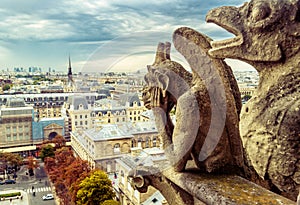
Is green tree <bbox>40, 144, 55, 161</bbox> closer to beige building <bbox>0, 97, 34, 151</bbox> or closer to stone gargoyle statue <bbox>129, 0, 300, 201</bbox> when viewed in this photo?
beige building <bbox>0, 97, 34, 151</bbox>

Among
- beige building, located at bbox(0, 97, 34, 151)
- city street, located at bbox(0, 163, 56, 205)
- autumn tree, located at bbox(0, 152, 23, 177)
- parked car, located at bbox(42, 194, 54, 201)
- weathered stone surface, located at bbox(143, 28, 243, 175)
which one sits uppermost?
weathered stone surface, located at bbox(143, 28, 243, 175)

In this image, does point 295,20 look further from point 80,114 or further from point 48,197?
point 80,114

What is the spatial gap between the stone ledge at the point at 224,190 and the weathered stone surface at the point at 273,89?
0.15m

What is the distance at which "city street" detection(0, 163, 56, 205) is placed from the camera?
22.9 metres

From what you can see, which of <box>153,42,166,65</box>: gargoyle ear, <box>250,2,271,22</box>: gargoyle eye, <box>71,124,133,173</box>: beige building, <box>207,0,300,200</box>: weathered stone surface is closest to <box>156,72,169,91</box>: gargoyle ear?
<box>153,42,166,65</box>: gargoyle ear

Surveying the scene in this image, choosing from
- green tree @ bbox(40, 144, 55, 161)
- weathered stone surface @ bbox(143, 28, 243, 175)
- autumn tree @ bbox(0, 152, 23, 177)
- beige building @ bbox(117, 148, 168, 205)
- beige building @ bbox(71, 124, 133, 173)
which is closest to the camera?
weathered stone surface @ bbox(143, 28, 243, 175)

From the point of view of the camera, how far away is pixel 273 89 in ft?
7.13

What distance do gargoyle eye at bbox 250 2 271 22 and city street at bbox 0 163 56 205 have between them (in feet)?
72.4

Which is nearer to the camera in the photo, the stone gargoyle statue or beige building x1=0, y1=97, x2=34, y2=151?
the stone gargoyle statue

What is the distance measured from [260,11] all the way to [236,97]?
0.96 m

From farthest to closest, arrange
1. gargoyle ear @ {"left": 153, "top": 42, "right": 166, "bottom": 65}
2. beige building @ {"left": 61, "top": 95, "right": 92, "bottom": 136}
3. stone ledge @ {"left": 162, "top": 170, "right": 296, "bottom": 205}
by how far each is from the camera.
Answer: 1. beige building @ {"left": 61, "top": 95, "right": 92, "bottom": 136}
2. gargoyle ear @ {"left": 153, "top": 42, "right": 166, "bottom": 65}
3. stone ledge @ {"left": 162, "top": 170, "right": 296, "bottom": 205}

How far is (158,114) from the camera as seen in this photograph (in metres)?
3.33

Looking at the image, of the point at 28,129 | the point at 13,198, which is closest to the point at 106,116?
the point at 13,198

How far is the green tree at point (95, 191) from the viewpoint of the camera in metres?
16.6
